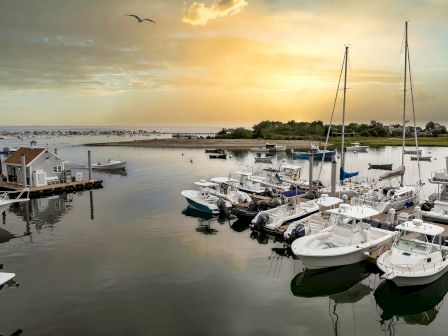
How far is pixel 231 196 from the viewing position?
113 feet

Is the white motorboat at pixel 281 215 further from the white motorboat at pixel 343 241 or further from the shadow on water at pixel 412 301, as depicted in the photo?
the shadow on water at pixel 412 301

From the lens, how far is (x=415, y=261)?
17.7 m

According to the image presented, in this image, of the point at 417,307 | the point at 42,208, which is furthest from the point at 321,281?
the point at 42,208

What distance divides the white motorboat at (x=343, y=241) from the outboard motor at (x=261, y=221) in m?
5.57

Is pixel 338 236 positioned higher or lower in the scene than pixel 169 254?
higher

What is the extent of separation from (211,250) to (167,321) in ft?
29.4

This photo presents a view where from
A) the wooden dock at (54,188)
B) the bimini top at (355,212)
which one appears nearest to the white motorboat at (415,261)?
the bimini top at (355,212)

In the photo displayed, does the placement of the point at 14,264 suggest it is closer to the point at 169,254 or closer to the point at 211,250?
the point at 169,254

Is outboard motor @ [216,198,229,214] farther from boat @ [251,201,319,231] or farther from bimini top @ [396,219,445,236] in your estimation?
bimini top @ [396,219,445,236]

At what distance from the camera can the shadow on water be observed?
16125mm

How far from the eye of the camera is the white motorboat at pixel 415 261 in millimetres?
17031

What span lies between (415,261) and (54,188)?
124 feet

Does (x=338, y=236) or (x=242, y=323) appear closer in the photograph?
(x=242, y=323)

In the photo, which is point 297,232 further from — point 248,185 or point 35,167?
point 35,167
